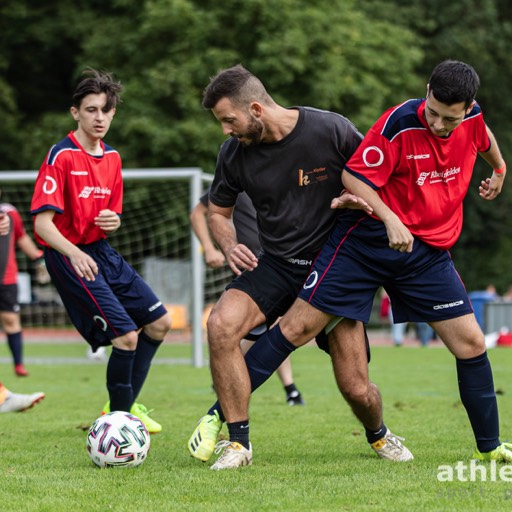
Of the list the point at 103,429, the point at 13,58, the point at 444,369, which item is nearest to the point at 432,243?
the point at 103,429

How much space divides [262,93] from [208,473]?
2.11 m

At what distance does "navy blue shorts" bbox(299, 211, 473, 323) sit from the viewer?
5609 mm

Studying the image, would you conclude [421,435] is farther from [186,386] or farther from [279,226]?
[186,386]

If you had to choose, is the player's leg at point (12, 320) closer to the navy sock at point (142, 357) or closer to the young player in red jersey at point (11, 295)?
the young player in red jersey at point (11, 295)

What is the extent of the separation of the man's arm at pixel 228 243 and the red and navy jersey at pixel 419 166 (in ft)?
2.54

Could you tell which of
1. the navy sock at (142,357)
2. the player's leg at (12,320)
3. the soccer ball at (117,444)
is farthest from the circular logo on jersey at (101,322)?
the player's leg at (12,320)

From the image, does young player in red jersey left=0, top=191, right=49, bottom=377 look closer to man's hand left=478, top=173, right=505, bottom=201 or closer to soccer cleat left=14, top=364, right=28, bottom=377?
soccer cleat left=14, top=364, right=28, bottom=377

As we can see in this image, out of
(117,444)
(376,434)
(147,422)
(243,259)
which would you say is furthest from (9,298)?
(376,434)

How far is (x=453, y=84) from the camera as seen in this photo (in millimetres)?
5180

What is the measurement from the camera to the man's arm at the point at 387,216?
5.40 metres

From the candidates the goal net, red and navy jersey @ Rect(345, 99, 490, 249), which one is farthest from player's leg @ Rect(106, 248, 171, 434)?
the goal net

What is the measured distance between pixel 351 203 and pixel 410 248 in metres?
0.40

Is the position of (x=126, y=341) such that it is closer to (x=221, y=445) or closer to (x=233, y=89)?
(x=221, y=445)

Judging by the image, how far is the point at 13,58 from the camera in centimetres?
3297
